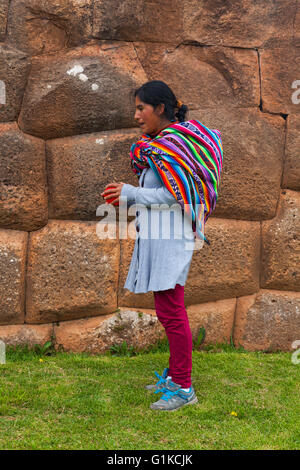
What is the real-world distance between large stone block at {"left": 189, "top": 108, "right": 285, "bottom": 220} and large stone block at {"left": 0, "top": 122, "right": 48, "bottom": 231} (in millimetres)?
1094

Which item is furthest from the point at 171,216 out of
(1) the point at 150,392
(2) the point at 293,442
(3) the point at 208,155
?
(2) the point at 293,442

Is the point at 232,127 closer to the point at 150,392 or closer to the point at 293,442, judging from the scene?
the point at 150,392

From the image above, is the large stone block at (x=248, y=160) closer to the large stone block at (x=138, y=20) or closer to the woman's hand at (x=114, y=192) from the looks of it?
the large stone block at (x=138, y=20)

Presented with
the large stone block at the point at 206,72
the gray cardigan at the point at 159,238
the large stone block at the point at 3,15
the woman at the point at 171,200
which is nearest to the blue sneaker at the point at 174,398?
the woman at the point at 171,200

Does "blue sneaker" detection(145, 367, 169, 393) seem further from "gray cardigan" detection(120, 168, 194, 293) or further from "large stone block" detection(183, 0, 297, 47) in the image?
"large stone block" detection(183, 0, 297, 47)

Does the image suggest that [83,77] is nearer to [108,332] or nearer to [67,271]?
[67,271]

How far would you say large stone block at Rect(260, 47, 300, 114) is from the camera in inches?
149

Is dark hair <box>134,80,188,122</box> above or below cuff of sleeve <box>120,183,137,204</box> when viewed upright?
above

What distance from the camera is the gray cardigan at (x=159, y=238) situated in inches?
106

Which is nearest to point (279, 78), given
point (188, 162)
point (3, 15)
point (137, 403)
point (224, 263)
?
point (224, 263)

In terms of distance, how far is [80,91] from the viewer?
348 centimetres

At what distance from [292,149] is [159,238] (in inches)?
62.9

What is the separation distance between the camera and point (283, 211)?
12.7ft

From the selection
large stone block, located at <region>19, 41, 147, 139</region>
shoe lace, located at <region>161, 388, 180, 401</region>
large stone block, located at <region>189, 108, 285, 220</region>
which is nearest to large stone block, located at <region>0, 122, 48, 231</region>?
large stone block, located at <region>19, 41, 147, 139</region>
